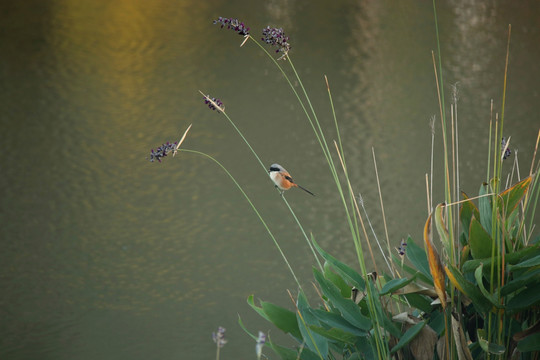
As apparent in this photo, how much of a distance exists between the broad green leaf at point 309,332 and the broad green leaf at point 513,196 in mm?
344

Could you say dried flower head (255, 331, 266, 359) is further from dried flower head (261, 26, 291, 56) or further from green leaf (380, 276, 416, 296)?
dried flower head (261, 26, 291, 56)

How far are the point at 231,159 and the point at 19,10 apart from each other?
4093 mm

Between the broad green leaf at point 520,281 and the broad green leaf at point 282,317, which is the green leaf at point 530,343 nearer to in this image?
the broad green leaf at point 520,281

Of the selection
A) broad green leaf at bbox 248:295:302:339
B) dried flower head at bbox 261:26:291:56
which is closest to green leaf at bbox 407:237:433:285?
broad green leaf at bbox 248:295:302:339

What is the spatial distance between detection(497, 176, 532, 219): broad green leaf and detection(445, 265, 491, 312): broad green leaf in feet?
0.49

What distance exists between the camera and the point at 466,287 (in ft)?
2.80

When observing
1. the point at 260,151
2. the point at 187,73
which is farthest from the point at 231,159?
the point at 187,73

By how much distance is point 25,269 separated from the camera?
3.03 metres

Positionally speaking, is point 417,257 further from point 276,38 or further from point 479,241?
point 276,38

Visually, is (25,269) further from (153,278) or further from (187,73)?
(187,73)

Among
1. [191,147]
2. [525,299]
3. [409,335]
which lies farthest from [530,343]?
[191,147]

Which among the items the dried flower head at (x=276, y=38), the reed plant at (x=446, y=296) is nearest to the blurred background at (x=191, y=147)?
the reed plant at (x=446, y=296)

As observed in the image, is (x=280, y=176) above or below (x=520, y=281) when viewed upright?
above

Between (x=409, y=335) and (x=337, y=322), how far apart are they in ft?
0.37
